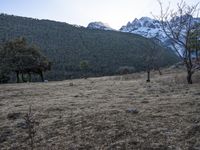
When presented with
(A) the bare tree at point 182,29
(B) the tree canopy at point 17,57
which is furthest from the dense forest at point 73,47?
(A) the bare tree at point 182,29

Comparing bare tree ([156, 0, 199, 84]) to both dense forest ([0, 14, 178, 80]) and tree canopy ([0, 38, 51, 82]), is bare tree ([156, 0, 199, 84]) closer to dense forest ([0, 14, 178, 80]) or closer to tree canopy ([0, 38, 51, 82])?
tree canopy ([0, 38, 51, 82])

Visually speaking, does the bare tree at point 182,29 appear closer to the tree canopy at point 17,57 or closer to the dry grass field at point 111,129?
the dry grass field at point 111,129

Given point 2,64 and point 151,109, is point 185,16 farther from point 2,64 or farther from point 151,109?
point 2,64

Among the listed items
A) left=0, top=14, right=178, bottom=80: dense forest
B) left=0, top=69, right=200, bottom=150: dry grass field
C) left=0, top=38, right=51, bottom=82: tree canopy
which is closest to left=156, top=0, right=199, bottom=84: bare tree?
left=0, top=69, right=200, bottom=150: dry grass field

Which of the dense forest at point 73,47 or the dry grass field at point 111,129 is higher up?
the dense forest at point 73,47

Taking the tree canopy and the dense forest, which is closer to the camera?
the tree canopy

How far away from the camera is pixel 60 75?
11456 centimetres

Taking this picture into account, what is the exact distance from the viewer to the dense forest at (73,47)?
130363mm

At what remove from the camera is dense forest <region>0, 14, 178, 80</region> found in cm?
13036

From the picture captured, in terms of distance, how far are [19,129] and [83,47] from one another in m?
146

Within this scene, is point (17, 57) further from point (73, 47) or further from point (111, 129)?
point (73, 47)

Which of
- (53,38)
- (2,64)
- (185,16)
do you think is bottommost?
(2,64)

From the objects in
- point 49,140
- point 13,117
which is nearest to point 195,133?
point 49,140

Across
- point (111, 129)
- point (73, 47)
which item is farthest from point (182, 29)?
point (73, 47)
